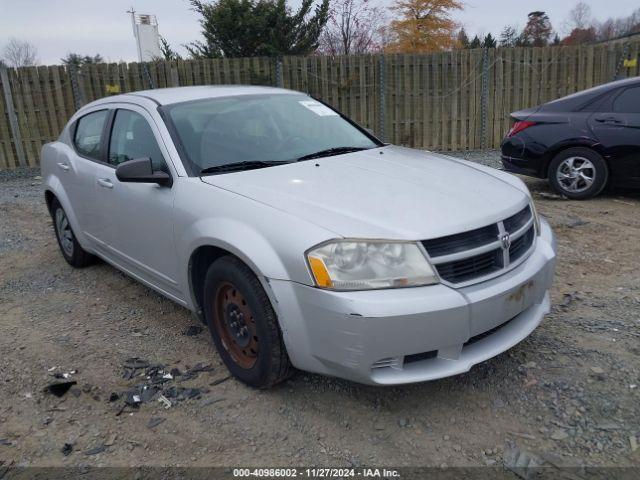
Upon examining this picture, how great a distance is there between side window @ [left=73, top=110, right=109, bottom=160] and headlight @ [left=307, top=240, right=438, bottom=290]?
2664mm

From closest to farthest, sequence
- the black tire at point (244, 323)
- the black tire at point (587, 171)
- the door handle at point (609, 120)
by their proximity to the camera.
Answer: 1. the black tire at point (244, 323)
2. the door handle at point (609, 120)
3. the black tire at point (587, 171)

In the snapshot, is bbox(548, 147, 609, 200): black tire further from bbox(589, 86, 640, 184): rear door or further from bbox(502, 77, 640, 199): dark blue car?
bbox(589, 86, 640, 184): rear door

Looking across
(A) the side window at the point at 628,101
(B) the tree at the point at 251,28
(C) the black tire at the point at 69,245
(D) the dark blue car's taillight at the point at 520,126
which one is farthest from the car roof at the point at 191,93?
(B) the tree at the point at 251,28

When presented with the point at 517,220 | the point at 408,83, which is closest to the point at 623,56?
the point at 408,83

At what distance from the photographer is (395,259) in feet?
8.48

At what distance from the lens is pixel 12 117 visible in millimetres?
10797

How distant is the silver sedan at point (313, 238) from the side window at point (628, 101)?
159 inches

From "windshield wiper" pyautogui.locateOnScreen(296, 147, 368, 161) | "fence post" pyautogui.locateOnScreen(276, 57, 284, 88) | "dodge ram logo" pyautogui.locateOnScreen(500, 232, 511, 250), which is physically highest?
"fence post" pyautogui.locateOnScreen(276, 57, 284, 88)

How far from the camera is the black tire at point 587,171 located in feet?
22.2

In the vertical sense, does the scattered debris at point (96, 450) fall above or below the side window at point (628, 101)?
below

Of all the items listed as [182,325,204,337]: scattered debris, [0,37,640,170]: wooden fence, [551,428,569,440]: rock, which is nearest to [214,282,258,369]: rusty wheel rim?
[182,325,204,337]: scattered debris

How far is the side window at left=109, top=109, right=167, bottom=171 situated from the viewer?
373 cm

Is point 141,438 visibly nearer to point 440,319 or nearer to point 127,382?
point 127,382

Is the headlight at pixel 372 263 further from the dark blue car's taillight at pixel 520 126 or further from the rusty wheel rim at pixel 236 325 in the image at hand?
the dark blue car's taillight at pixel 520 126
